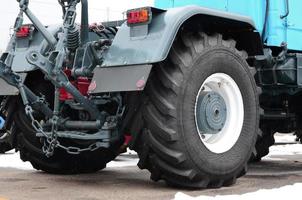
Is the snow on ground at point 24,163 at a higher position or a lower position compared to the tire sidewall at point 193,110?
lower

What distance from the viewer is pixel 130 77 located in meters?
5.02

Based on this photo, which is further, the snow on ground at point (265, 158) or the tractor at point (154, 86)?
the tractor at point (154, 86)

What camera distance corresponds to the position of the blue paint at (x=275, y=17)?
6.63 metres

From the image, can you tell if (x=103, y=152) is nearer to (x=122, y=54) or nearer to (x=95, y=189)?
(x=95, y=189)

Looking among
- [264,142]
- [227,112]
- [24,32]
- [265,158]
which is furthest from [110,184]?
[265,158]

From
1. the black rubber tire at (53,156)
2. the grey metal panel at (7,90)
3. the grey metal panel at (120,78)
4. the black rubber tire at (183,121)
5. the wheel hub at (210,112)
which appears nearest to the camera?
the grey metal panel at (120,78)

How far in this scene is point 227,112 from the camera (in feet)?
18.9

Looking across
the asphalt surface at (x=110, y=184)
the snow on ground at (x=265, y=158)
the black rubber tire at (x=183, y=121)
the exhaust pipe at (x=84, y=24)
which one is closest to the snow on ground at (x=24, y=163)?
the snow on ground at (x=265, y=158)

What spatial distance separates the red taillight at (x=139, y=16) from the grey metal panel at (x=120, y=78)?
46 cm

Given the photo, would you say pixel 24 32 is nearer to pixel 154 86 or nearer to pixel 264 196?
pixel 154 86

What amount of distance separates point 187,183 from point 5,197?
1692mm

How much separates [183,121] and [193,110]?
189 mm

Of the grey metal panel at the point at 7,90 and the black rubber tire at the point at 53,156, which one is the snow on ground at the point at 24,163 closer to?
the black rubber tire at the point at 53,156

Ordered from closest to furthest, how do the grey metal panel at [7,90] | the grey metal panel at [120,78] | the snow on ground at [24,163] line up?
the grey metal panel at [120,78]
the grey metal panel at [7,90]
the snow on ground at [24,163]
